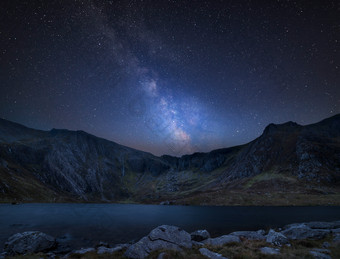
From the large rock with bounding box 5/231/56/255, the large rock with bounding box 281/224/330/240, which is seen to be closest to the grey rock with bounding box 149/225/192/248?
the large rock with bounding box 281/224/330/240

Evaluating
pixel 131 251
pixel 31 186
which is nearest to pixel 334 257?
pixel 131 251

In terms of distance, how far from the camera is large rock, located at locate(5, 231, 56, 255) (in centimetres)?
2866

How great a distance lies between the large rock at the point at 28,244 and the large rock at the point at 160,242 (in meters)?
19.2

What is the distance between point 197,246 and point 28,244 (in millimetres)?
26455

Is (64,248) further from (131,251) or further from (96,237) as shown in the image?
(131,251)

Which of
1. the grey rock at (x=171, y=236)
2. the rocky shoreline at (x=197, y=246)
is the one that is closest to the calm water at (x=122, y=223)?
the rocky shoreline at (x=197, y=246)

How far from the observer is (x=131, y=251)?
20.4 m

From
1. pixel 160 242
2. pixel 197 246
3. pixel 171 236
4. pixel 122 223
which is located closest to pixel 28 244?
pixel 160 242

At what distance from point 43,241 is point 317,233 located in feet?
142

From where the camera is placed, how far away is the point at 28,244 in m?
30.0

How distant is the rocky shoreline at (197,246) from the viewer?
1859 cm

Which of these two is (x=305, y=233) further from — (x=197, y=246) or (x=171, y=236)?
(x=171, y=236)

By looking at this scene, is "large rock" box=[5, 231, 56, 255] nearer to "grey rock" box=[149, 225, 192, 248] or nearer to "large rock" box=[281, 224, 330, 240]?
"grey rock" box=[149, 225, 192, 248]

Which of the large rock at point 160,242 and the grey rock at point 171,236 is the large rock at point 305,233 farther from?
the large rock at point 160,242
